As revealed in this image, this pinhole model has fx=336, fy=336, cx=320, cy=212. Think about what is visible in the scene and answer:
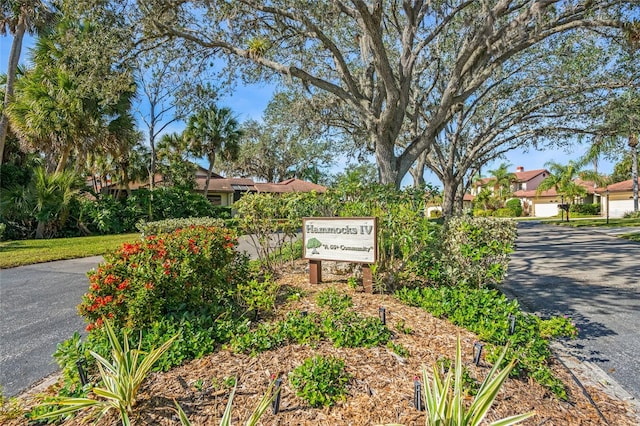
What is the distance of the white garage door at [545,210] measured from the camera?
4003 centimetres

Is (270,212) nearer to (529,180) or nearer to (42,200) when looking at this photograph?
(42,200)

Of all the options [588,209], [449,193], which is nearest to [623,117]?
[449,193]

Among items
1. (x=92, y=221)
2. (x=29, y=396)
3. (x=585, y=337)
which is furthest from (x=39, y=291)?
(x=92, y=221)

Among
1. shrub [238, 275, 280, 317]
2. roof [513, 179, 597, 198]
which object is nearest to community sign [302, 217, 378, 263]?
shrub [238, 275, 280, 317]

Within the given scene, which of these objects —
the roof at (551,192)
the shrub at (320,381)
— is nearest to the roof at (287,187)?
the shrub at (320,381)

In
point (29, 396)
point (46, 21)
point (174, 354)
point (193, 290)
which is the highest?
point (46, 21)

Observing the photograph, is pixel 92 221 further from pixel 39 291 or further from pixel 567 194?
pixel 567 194

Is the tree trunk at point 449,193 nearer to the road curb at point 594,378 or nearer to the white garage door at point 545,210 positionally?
the road curb at point 594,378

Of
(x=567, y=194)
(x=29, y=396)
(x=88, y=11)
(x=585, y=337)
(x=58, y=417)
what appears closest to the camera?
(x=58, y=417)

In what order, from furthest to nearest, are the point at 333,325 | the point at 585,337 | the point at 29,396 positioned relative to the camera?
the point at 585,337 → the point at 333,325 → the point at 29,396

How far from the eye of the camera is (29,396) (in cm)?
263

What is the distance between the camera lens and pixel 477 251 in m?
4.16

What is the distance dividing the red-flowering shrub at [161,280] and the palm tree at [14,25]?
1565 centimetres

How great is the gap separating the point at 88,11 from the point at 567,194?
135 ft
